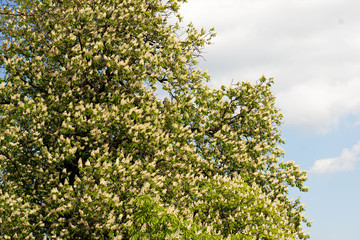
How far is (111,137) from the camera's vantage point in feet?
57.2

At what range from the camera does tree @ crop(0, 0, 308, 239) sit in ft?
49.4

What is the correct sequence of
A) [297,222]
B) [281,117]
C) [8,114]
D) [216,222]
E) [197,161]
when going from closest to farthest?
[8,114], [216,222], [197,161], [297,222], [281,117]

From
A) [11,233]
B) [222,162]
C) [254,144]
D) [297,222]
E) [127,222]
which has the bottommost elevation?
[11,233]

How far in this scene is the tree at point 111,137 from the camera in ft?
49.4

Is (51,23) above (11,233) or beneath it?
above

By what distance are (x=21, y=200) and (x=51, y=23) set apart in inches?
325

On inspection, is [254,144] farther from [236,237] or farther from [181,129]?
[236,237]

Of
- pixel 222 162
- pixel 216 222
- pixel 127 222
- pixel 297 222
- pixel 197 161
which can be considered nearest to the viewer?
pixel 127 222

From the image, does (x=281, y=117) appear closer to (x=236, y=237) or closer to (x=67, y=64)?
(x=236, y=237)

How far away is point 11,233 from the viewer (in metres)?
14.9

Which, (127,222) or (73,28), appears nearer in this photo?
(127,222)

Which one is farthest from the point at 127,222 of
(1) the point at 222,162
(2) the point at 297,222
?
(2) the point at 297,222

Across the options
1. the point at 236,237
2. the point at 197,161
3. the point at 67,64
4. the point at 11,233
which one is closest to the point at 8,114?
the point at 67,64

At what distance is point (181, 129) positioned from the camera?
19453mm
